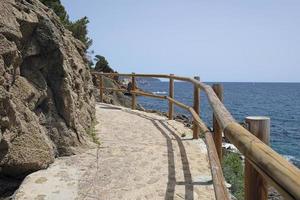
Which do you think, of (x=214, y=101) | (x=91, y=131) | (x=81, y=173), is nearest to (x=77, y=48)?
(x=91, y=131)

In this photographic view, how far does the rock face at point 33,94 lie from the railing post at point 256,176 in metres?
3.53

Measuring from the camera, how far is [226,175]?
6.89 m

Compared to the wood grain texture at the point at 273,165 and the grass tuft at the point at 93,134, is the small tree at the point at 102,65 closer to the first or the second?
the grass tuft at the point at 93,134

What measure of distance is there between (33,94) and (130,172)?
1.90m

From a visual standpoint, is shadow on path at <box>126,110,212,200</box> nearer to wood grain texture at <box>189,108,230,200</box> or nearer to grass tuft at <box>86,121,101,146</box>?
wood grain texture at <box>189,108,230,200</box>

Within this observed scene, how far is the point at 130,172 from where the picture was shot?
6.09 meters

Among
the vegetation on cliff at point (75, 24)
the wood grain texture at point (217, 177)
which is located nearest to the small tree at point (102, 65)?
the vegetation on cliff at point (75, 24)

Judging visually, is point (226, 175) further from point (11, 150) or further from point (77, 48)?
point (77, 48)

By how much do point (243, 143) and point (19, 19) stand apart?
4.82 meters

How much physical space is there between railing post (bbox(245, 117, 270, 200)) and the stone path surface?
2702 millimetres

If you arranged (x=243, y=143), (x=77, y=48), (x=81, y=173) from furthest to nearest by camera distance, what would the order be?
(x=77, y=48)
(x=81, y=173)
(x=243, y=143)

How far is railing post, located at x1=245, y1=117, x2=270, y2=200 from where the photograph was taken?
89.4 inches

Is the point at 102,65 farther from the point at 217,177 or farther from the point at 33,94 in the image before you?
the point at 217,177

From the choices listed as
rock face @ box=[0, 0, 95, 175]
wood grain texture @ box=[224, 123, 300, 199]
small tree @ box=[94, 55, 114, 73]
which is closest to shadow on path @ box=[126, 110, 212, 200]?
rock face @ box=[0, 0, 95, 175]
